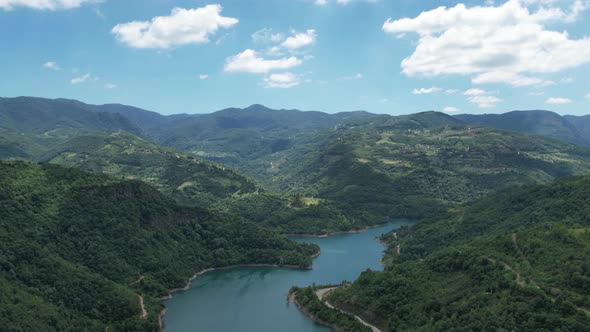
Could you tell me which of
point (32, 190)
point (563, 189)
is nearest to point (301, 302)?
point (32, 190)

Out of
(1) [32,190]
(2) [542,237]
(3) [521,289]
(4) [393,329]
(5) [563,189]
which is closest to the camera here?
(3) [521,289]

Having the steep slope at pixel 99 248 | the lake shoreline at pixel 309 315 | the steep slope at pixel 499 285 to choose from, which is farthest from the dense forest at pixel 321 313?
the steep slope at pixel 99 248

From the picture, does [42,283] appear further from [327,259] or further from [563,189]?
[563,189]

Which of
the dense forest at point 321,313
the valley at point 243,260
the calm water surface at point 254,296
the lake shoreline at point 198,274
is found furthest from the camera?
the lake shoreline at point 198,274

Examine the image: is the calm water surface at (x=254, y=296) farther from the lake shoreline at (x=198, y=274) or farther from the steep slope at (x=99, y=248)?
the steep slope at (x=99, y=248)

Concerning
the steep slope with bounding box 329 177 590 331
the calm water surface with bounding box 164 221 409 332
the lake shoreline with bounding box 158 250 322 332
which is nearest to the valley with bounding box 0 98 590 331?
the steep slope with bounding box 329 177 590 331

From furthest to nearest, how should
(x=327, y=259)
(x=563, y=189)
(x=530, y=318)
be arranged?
1. (x=327, y=259)
2. (x=563, y=189)
3. (x=530, y=318)

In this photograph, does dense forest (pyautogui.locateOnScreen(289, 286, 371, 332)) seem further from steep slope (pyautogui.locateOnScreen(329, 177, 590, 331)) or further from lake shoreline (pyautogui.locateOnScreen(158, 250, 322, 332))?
lake shoreline (pyautogui.locateOnScreen(158, 250, 322, 332))
